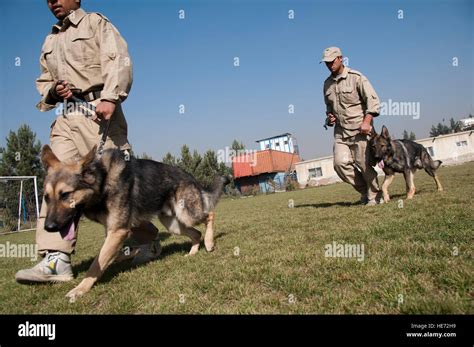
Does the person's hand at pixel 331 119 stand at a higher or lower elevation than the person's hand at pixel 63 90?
higher

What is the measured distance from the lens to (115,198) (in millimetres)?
3434

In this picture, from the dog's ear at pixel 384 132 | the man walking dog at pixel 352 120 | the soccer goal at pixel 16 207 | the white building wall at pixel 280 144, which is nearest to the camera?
the man walking dog at pixel 352 120

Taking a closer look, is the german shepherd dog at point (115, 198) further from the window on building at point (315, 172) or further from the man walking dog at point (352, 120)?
the window on building at point (315, 172)

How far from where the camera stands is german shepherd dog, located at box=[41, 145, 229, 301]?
2.98 metres

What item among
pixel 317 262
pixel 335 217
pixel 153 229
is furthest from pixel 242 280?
pixel 335 217

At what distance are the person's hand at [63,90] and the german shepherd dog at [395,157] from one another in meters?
6.69

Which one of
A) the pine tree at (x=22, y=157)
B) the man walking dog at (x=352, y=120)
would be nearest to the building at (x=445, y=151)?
the pine tree at (x=22, y=157)

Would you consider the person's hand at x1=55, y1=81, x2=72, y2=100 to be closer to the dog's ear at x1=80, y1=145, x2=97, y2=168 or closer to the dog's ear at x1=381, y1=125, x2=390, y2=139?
the dog's ear at x1=80, y1=145, x2=97, y2=168

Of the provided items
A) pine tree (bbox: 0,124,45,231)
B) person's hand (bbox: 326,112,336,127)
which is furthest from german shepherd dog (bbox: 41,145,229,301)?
pine tree (bbox: 0,124,45,231)

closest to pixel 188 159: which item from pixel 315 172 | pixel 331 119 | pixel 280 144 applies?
pixel 315 172

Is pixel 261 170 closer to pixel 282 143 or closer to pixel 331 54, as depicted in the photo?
pixel 282 143

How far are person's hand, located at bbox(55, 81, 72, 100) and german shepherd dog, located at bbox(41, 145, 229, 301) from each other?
3.14 feet

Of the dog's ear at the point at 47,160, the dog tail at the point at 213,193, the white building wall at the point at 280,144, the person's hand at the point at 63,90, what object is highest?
the white building wall at the point at 280,144

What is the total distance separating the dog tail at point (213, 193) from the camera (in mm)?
4868
